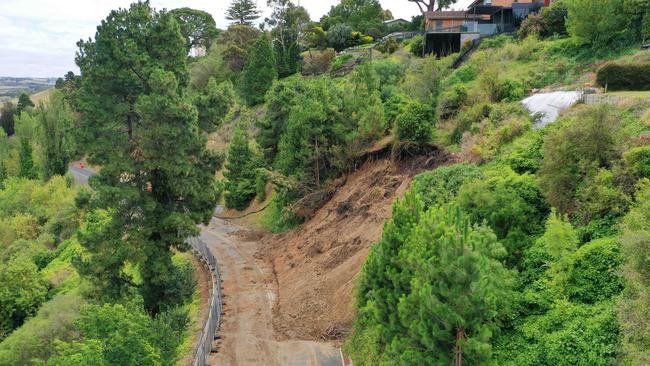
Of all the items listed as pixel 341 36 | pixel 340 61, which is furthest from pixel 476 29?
pixel 341 36

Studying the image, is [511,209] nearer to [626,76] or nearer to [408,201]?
[408,201]

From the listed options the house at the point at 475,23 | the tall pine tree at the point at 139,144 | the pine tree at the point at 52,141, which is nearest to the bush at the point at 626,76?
the tall pine tree at the point at 139,144

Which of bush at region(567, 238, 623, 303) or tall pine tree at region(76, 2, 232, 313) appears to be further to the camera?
tall pine tree at region(76, 2, 232, 313)

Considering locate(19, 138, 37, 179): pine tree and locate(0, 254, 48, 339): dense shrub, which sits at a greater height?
locate(19, 138, 37, 179): pine tree

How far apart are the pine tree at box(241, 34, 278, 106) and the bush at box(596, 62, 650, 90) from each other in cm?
4130

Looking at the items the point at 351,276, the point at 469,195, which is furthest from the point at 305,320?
the point at 469,195

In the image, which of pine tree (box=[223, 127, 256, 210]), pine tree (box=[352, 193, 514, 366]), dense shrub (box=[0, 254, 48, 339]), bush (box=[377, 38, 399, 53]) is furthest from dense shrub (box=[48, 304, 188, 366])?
bush (box=[377, 38, 399, 53])

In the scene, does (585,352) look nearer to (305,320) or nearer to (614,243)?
(614,243)

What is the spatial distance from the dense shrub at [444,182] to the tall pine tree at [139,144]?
978 cm

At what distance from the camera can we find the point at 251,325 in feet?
73.9

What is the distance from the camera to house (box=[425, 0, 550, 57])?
49.8 metres

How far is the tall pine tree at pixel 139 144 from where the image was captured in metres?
20.5

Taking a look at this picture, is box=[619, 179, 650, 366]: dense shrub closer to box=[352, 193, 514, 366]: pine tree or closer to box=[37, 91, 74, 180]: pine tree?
box=[352, 193, 514, 366]: pine tree

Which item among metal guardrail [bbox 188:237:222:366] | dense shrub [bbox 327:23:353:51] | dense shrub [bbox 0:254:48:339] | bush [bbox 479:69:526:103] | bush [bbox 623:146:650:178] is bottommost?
dense shrub [bbox 0:254:48:339]
